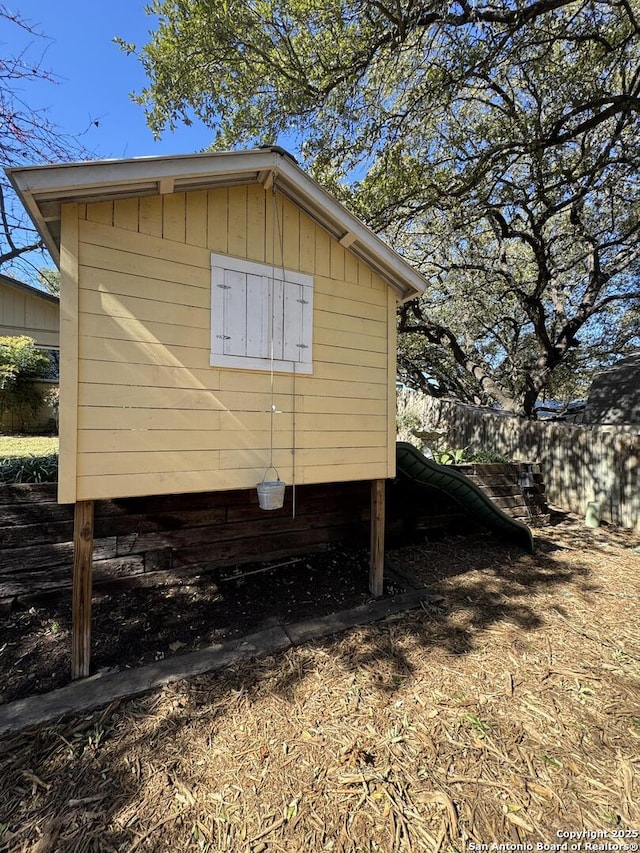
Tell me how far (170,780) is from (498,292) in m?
11.3

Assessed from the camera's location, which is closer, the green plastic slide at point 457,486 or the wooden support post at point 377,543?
the wooden support post at point 377,543

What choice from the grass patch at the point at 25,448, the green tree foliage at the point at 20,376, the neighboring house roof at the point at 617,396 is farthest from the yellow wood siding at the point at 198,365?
the green tree foliage at the point at 20,376

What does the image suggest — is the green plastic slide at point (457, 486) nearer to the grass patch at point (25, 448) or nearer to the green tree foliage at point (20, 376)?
the grass patch at point (25, 448)

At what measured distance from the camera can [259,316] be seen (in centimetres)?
291

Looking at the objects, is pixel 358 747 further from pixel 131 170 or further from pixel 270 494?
pixel 131 170

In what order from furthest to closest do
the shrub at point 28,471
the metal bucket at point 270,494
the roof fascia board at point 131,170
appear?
the shrub at point 28,471, the metal bucket at point 270,494, the roof fascia board at point 131,170

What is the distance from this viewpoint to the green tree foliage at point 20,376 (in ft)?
24.9

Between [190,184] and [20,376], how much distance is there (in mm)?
7577

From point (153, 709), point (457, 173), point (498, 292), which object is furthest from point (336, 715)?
point (498, 292)

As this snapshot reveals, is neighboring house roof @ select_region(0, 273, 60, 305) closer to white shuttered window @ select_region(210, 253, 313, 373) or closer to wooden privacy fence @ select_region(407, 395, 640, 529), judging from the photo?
white shuttered window @ select_region(210, 253, 313, 373)

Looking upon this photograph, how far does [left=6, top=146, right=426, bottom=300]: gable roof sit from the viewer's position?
2154 mm

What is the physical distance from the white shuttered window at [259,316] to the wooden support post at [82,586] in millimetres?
1375

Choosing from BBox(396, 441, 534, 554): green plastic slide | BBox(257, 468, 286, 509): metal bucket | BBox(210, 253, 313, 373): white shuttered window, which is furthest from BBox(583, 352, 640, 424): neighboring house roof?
BBox(257, 468, 286, 509): metal bucket

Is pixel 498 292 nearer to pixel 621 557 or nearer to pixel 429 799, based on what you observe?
pixel 621 557
